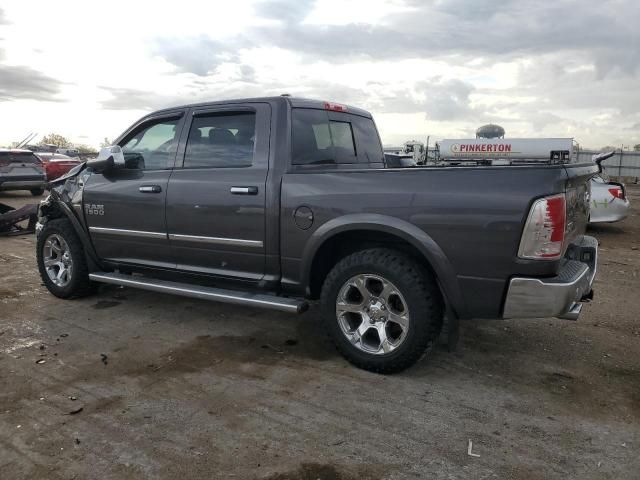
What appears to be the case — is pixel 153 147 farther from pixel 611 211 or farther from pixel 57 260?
pixel 611 211

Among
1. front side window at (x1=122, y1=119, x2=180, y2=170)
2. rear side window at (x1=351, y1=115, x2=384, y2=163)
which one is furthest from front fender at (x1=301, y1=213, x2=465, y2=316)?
front side window at (x1=122, y1=119, x2=180, y2=170)

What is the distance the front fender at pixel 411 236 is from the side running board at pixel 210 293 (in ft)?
1.81

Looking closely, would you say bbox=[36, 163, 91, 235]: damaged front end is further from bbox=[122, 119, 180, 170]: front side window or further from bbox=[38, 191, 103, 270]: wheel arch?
bbox=[122, 119, 180, 170]: front side window

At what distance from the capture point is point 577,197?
3.38 m

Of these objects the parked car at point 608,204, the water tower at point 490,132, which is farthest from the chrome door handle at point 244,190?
the water tower at point 490,132

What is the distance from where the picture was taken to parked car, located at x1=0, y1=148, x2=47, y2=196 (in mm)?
13797

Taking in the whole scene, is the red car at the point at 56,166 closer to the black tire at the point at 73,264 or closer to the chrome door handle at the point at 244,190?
the black tire at the point at 73,264

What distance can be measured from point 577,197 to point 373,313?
60.7 inches

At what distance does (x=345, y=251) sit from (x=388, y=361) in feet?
2.81

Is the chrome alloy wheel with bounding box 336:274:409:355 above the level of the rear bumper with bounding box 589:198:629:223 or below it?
below

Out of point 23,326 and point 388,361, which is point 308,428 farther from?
point 23,326

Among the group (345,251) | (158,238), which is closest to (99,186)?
(158,238)

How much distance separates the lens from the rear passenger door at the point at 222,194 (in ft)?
13.0

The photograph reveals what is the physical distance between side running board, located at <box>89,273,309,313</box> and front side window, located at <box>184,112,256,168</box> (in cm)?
101
